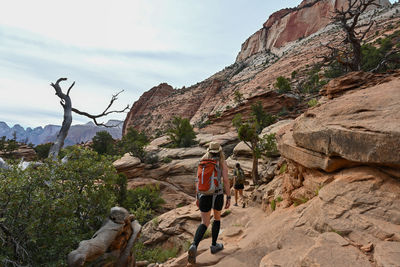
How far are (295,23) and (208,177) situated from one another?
10614 cm

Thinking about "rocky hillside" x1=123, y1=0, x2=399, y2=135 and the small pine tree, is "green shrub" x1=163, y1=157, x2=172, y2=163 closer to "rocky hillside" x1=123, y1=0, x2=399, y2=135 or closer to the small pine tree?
the small pine tree

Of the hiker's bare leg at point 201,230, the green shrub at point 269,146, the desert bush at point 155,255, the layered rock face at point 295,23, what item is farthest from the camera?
the layered rock face at point 295,23

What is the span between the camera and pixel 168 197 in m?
21.0

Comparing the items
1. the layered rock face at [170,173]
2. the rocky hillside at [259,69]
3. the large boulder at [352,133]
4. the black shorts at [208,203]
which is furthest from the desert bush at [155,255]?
the rocky hillside at [259,69]

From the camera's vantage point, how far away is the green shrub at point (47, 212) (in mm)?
4191

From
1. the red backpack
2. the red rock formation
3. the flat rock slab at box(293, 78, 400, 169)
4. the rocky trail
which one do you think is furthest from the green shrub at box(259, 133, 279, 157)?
the red rock formation

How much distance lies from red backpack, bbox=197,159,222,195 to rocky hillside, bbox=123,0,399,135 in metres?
31.3

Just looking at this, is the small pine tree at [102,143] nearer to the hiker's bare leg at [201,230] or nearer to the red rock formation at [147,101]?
the hiker's bare leg at [201,230]

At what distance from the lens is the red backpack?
12.9ft

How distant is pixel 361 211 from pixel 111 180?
583cm

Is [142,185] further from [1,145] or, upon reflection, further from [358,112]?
[1,145]

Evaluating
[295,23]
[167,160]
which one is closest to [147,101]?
[295,23]

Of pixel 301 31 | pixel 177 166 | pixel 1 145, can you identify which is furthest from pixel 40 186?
pixel 301 31

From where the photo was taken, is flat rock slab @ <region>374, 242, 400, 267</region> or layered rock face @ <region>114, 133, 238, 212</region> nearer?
flat rock slab @ <region>374, 242, 400, 267</region>
